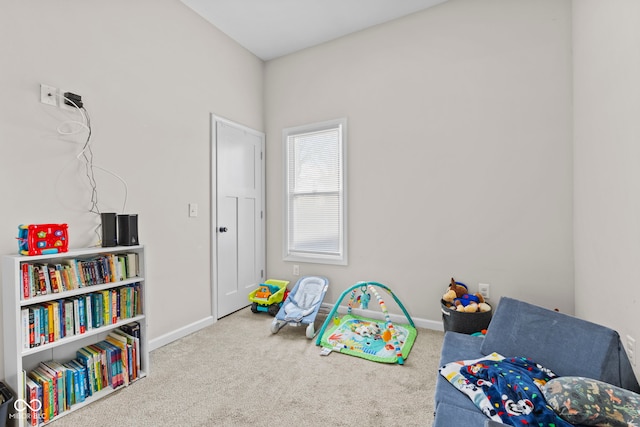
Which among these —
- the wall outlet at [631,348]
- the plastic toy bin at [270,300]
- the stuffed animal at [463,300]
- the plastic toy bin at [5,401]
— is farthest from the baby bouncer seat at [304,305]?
the wall outlet at [631,348]

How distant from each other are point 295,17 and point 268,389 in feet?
10.6

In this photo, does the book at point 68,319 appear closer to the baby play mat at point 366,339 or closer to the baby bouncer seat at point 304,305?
the baby bouncer seat at point 304,305

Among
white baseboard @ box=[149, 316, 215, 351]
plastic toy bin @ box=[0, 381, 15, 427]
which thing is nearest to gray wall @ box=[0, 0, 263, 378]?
white baseboard @ box=[149, 316, 215, 351]

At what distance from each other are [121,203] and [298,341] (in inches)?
71.4

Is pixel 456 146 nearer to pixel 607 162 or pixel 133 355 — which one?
pixel 607 162

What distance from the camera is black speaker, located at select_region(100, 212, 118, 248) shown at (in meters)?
1.92

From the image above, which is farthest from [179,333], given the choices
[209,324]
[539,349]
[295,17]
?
[295,17]

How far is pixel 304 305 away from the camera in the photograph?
296cm

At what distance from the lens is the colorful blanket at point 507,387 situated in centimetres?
→ 111

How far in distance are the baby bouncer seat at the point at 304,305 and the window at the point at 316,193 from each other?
0.29 meters

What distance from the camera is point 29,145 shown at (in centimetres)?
174

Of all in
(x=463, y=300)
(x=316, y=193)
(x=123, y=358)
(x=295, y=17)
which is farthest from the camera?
(x=316, y=193)

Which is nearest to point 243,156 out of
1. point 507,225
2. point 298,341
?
point 298,341

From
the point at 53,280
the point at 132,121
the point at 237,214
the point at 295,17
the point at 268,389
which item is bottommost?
the point at 268,389
